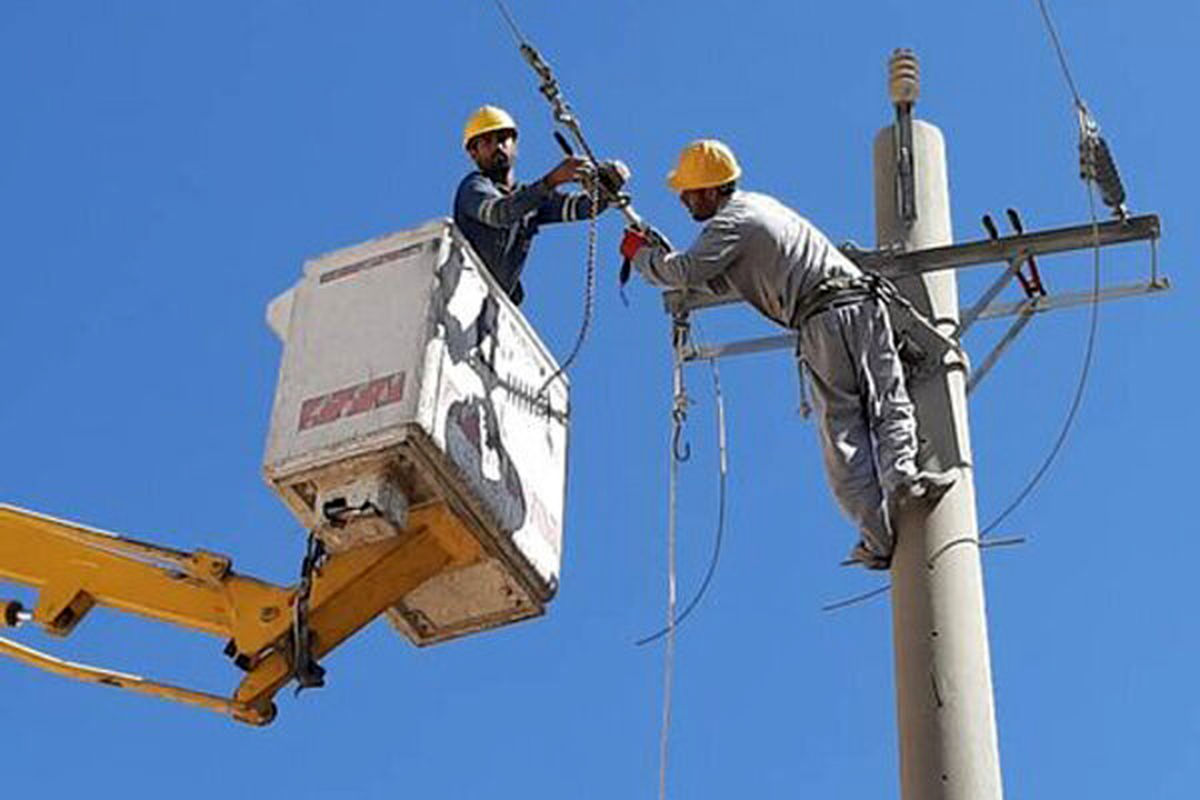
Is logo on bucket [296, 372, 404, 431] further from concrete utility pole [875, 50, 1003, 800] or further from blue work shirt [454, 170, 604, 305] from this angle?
concrete utility pole [875, 50, 1003, 800]

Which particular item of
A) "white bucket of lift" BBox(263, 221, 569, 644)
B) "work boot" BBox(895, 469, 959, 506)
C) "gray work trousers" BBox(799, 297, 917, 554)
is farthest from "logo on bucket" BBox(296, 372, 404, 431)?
"work boot" BBox(895, 469, 959, 506)

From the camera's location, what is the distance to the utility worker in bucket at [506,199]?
761cm

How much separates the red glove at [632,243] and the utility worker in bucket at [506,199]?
0.13 m

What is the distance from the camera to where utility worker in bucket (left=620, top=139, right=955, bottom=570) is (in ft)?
23.0

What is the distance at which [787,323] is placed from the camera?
743 cm

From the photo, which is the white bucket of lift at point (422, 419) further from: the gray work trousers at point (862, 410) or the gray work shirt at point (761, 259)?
the gray work trousers at point (862, 410)

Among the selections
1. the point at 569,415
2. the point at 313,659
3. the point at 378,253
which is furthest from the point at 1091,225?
the point at 313,659

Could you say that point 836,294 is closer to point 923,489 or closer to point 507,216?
point 923,489

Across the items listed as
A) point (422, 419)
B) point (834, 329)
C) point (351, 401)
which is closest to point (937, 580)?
point (834, 329)

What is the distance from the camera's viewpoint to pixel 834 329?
285 inches

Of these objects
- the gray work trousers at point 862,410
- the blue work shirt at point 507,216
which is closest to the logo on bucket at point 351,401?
the blue work shirt at point 507,216

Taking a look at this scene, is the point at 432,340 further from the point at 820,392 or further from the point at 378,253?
the point at 820,392

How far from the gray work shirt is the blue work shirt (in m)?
0.40

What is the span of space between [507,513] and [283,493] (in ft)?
2.32
